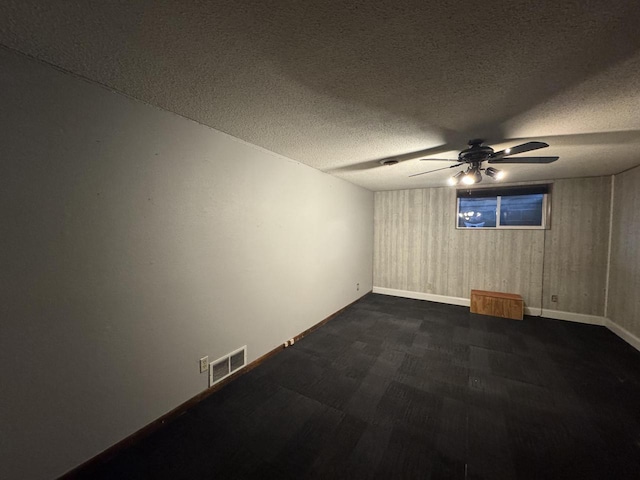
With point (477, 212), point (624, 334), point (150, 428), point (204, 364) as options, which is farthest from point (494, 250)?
point (150, 428)

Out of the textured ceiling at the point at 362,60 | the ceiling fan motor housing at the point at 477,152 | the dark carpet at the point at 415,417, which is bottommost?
the dark carpet at the point at 415,417

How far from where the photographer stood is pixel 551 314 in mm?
3963

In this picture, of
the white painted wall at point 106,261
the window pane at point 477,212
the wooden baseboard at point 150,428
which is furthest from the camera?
the window pane at point 477,212

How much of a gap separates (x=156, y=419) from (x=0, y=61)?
2283 mm

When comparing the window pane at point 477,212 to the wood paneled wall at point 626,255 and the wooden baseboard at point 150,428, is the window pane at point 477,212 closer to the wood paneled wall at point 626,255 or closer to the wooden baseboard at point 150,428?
the wood paneled wall at point 626,255

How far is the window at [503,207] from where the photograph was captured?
404 cm

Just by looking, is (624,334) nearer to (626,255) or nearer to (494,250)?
(626,255)

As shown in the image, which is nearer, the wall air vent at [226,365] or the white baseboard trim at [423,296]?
the wall air vent at [226,365]

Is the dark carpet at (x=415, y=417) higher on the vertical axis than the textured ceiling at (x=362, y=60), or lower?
lower

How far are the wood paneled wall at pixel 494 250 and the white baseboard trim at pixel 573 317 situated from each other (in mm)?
76

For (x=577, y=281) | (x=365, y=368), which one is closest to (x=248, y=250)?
(x=365, y=368)

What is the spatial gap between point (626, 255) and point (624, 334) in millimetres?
1034

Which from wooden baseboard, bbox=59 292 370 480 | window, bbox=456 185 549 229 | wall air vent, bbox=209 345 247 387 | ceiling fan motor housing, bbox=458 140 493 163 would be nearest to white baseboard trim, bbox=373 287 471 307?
window, bbox=456 185 549 229

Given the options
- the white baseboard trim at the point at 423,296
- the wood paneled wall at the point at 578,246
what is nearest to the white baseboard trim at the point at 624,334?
the wood paneled wall at the point at 578,246
